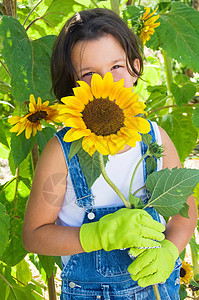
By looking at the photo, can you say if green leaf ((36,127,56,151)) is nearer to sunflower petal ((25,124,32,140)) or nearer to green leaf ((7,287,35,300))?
sunflower petal ((25,124,32,140))

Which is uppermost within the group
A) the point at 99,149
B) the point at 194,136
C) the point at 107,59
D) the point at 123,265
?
the point at 107,59

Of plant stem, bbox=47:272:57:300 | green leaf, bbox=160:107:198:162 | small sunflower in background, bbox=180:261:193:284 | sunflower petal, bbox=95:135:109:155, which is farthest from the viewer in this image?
small sunflower in background, bbox=180:261:193:284

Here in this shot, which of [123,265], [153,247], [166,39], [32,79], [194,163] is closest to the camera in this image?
[153,247]

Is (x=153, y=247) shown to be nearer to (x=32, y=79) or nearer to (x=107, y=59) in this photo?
(x=107, y=59)

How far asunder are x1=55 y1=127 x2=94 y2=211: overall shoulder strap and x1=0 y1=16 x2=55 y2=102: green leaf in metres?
0.14

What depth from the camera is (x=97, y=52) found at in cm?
91

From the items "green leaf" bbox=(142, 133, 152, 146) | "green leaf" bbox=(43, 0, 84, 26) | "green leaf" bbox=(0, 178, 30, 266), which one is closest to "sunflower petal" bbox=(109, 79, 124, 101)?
"green leaf" bbox=(142, 133, 152, 146)

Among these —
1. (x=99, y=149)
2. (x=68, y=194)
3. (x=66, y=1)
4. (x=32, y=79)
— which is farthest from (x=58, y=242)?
(x=66, y=1)

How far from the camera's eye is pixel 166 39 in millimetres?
1243

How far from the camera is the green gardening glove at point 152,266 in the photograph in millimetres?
810

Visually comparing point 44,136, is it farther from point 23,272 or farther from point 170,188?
point 23,272

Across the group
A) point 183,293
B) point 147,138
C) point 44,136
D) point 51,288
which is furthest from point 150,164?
point 183,293

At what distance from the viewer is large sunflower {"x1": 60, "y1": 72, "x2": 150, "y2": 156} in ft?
2.30

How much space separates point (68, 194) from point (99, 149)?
292 millimetres
